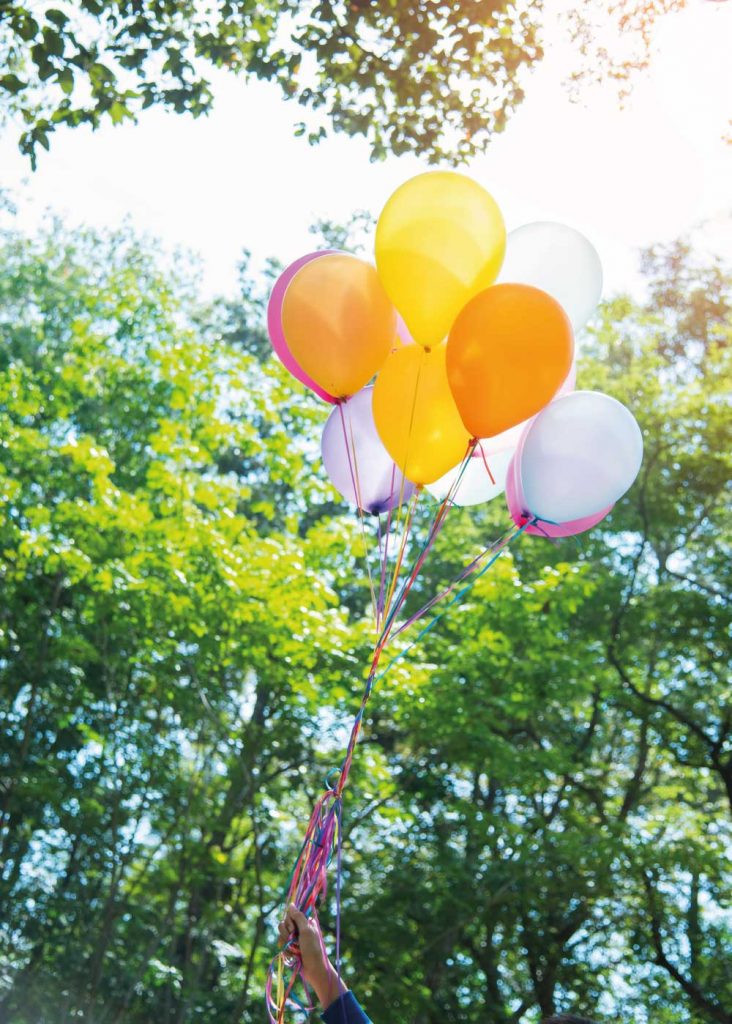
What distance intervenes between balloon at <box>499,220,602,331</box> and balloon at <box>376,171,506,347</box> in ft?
0.78

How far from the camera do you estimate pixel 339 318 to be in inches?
112

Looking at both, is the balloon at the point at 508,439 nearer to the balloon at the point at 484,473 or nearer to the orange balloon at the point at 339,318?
the balloon at the point at 484,473

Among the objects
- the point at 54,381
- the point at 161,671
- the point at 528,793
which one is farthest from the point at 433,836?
the point at 54,381

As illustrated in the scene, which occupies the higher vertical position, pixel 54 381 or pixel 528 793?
pixel 54 381

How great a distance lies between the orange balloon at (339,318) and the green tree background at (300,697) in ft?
12.7

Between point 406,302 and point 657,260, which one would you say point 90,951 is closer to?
point 406,302

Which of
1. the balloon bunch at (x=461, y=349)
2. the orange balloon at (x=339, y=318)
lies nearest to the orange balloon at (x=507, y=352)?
the balloon bunch at (x=461, y=349)

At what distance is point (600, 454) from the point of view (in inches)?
115

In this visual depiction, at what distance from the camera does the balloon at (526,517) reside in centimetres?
302

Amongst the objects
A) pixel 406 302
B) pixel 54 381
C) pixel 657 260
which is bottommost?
pixel 406 302

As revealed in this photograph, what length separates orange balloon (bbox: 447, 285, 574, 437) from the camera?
2.67 m

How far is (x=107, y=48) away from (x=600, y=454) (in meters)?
3.39

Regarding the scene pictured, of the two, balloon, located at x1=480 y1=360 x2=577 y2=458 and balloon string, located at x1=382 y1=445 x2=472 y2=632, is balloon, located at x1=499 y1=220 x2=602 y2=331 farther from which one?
balloon string, located at x1=382 y1=445 x2=472 y2=632

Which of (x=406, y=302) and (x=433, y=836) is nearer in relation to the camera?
(x=406, y=302)
